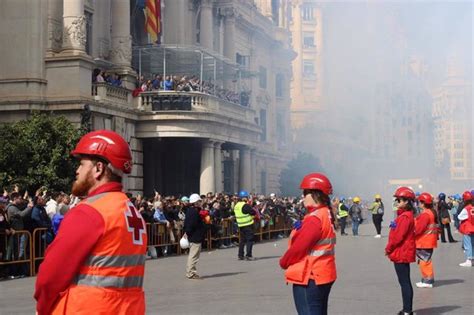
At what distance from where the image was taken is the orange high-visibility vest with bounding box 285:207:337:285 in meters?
7.24

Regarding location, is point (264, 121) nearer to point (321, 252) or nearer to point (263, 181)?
point (263, 181)

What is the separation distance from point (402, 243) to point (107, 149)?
7.60 metres

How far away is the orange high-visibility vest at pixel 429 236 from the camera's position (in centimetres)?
1360

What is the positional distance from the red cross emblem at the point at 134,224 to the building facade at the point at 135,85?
82.1 ft

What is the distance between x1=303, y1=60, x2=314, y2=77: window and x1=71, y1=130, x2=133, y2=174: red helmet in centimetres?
10344

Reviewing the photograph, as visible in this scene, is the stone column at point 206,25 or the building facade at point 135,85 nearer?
the building facade at point 135,85

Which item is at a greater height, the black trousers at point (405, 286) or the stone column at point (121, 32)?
the stone column at point (121, 32)

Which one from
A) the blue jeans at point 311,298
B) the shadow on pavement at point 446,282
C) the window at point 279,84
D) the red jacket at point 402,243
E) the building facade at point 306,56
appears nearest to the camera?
the blue jeans at point 311,298

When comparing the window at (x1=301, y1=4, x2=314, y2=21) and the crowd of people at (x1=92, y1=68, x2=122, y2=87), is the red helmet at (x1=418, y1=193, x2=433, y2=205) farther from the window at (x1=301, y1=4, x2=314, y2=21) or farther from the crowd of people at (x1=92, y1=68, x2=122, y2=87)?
the window at (x1=301, y1=4, x2=314, y2=21)

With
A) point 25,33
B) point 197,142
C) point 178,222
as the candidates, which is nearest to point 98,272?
point 178,222

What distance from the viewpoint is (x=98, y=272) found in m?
4.17

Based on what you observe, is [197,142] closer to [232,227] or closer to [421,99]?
[232,227]

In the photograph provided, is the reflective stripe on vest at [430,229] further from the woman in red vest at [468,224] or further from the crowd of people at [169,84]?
the crowd of people at [169,84]

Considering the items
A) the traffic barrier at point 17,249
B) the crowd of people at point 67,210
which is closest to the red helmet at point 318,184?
the crowd of people at point 67,210
